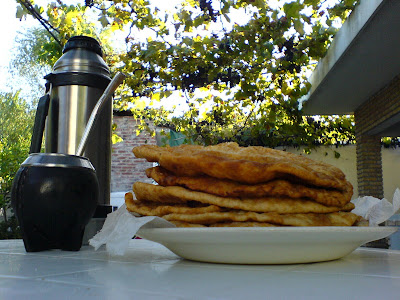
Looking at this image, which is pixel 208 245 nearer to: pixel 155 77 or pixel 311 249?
pixel 311 249

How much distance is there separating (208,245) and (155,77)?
8.65 ft

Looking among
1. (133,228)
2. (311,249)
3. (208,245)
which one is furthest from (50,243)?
(311,249)

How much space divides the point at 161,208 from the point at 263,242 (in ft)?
0.63

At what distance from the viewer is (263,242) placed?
511 millimetres

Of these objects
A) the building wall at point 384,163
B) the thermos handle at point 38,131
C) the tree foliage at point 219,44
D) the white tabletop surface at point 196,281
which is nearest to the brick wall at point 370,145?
the building wall at point 384,163

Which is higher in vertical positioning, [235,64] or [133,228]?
[235,64]

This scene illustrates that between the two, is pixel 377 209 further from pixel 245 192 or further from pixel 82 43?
pixel 82 43

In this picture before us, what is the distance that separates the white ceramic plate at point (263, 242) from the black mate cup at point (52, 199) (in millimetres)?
238

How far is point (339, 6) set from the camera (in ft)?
8.95

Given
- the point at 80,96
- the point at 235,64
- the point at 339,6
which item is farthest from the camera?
the point at 235,64

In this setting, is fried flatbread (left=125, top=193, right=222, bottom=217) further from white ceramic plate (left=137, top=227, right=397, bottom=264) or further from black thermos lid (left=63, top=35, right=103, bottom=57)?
black thermos lid (left=63, top=35, right=103, bottom=57)

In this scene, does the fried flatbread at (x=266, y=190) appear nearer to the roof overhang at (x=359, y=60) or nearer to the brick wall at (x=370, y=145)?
the roof overhang at (x=359, y=60)

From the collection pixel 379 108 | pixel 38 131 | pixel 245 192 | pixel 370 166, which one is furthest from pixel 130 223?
pixel 370 166

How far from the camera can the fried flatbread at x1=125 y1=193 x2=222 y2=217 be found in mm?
597
